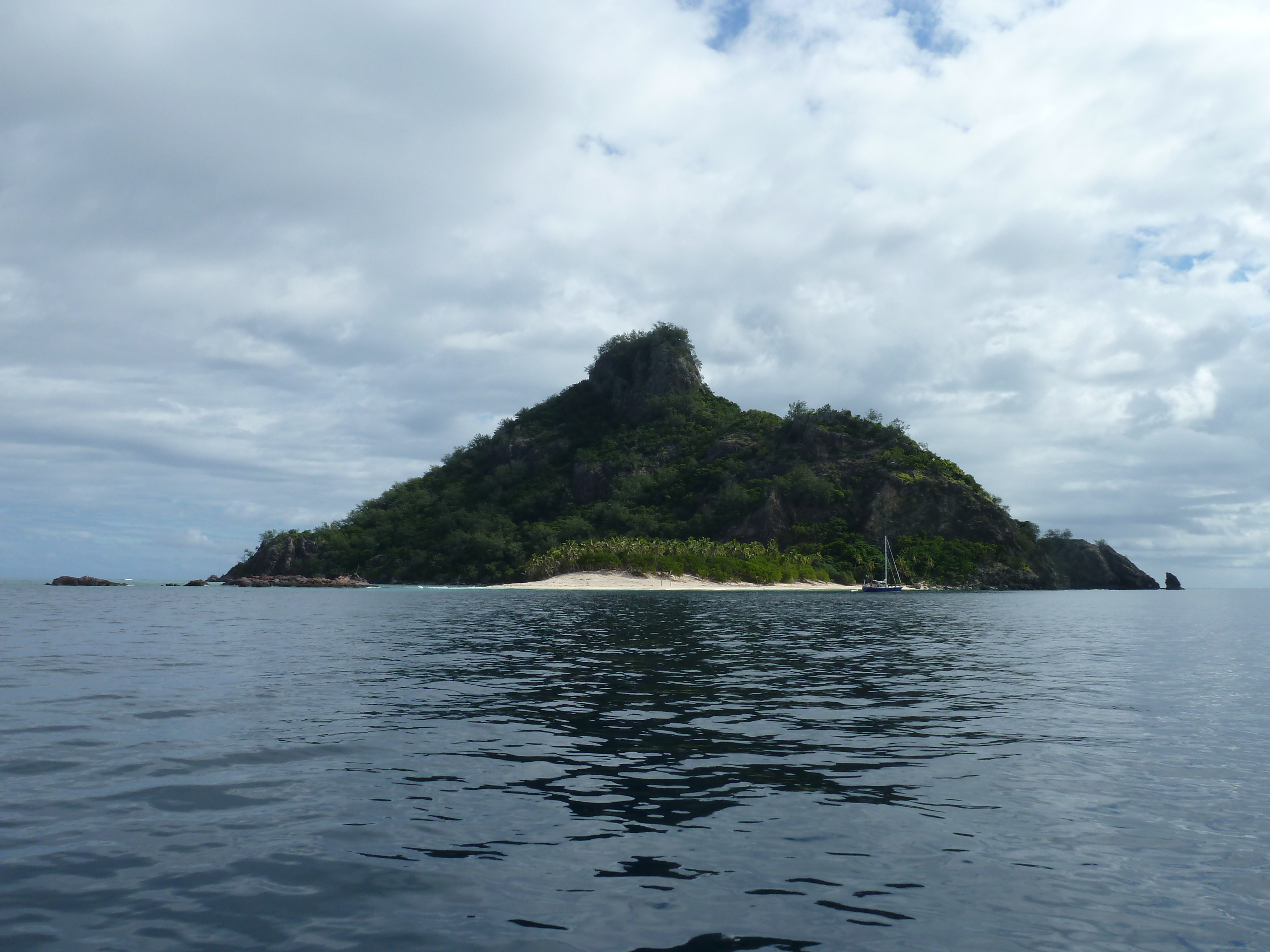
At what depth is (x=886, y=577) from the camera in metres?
152

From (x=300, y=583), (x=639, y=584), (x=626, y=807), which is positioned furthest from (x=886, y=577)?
(x=626, y=807)

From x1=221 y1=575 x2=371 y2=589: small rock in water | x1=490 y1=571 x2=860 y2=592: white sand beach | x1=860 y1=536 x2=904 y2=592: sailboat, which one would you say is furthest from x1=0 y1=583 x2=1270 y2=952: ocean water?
x1=221 y1=575 x2=371 y2=589: small rock in water

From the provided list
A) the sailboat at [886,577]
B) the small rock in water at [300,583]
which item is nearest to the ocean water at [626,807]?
the sailboat at [886,577]

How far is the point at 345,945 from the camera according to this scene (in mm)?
7652

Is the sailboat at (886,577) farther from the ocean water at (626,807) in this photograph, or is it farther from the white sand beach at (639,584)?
the ocean water at (626,807)

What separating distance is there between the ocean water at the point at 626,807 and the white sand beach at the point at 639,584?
105546 mm

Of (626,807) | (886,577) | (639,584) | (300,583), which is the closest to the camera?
(626,807)

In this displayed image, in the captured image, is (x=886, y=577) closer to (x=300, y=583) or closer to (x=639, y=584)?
(x=639, y=584)

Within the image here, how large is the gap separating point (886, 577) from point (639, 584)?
50789mm

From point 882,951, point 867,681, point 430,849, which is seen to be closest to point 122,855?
point 430,849

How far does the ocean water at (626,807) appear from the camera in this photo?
325 inches

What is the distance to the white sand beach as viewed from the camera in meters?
135

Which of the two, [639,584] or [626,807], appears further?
[639,584]

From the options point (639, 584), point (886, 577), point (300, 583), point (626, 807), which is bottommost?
point (300, 583)
